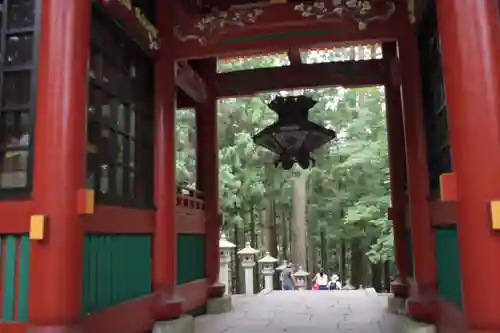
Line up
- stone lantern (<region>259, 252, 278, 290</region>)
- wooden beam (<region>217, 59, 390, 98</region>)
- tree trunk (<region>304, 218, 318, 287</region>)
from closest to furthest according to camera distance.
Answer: wooden beam (<region>217, 59, 390, 98</region>), stone lantern (<region>259, 252, 278, 290</region>), tree trunk (<region>304, 218, 318, 287</region>)

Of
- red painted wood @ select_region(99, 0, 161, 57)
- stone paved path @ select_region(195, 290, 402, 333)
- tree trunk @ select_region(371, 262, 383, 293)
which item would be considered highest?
red painted wood @ select_region(99, 0, 161, 57)

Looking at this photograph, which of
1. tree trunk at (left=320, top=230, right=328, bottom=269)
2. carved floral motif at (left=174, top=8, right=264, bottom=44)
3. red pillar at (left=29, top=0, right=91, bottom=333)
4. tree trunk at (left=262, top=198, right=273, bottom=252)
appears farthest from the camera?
tree trunk at (left=320, top=230, right=328, bottom=269)

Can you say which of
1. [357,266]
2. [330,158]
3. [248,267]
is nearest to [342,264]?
[357,266]

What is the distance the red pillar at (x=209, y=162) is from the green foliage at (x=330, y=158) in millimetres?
4849

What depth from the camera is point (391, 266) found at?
61.8 ft

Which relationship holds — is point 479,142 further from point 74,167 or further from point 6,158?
point 6,158

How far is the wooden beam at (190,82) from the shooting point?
606 cm

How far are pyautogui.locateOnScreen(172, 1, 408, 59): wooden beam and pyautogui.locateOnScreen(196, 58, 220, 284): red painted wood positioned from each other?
194cm

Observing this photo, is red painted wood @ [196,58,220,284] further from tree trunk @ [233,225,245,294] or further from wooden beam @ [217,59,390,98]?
tree trunk @ [233,225,245,294]

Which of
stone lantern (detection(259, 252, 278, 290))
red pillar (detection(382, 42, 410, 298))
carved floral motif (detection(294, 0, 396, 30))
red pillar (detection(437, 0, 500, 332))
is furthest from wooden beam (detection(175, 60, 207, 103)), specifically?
stone lantern (detection(259, 252, 278, 290))

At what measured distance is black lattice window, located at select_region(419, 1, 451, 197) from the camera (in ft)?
12.7

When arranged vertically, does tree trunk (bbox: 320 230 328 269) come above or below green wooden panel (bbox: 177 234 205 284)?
below

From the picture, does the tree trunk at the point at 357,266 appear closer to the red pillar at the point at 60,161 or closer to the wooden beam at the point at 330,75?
the wooden beam at the point at 330,75

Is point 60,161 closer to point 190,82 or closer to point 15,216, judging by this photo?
point 15,216
